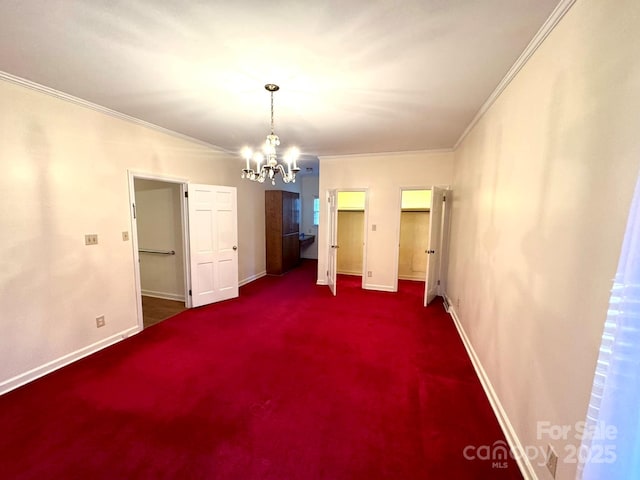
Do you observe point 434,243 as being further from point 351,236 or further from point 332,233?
point 351,236

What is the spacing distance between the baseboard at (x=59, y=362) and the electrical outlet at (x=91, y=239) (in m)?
1.13

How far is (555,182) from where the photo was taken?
1.43 m

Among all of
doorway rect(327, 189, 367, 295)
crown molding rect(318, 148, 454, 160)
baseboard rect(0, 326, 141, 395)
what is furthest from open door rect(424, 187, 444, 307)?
baseboard rect(0, 326, 141, 395)

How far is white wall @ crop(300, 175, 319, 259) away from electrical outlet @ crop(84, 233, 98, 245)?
5596mm

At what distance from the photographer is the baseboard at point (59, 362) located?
2299 mm

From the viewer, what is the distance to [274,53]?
191 centimetres

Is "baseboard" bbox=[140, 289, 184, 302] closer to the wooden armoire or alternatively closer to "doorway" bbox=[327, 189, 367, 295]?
the wooden armoire

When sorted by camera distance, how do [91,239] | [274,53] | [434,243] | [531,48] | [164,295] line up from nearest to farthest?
[531,48]
[274,53]
[91,239]
[434,243]
[164,295]

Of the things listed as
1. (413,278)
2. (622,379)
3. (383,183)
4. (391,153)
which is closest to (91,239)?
(622,379)

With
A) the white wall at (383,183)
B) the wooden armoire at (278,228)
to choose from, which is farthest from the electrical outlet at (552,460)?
the wooden armoire at (278,228)

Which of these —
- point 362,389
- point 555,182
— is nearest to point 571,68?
point 555,182

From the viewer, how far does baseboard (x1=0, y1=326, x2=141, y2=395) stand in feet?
7.54

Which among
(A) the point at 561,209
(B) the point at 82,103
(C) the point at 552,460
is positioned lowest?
(C) the point at 552,460

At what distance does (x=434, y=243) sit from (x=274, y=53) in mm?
3698
